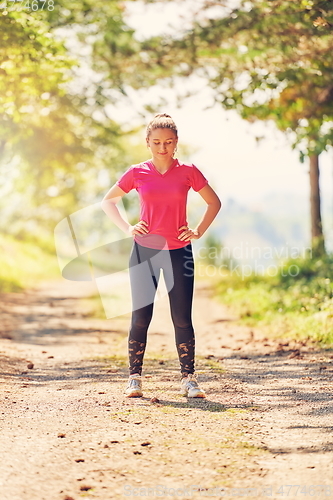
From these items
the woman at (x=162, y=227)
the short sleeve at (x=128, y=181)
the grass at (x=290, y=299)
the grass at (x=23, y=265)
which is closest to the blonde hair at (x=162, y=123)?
the woman at (x=162, y=227)

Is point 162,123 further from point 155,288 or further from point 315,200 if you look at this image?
point 315,200

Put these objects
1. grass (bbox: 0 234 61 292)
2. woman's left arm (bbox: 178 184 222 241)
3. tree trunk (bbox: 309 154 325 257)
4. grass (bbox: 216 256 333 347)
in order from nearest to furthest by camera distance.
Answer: woman's left arm (bbox: 178 184 222 241)
grass (bbox: 216 256 333 347)
tree trunk (bbox: 309 154 325 257)
grass (bbox: 0 234 61 292)

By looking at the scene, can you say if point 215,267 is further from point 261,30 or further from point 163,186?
point 163,186

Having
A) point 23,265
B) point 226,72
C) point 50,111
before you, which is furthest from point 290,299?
point 23,265

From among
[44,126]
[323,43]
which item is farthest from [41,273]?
[323,43]

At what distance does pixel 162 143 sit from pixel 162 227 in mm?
701

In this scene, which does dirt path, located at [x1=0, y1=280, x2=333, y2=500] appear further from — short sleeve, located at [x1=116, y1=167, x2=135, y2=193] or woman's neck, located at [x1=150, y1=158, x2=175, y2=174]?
woman's neck, located at [x1=150, y1=158, x2=175, y2=174]

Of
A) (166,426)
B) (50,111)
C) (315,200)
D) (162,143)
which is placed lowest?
(166,426)

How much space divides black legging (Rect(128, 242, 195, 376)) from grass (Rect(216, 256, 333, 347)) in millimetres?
3612

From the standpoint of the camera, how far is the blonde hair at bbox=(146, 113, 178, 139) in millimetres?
5305

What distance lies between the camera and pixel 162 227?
206 inches

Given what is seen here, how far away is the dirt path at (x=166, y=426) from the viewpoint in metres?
3.37
